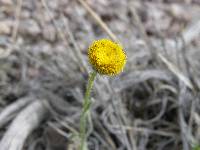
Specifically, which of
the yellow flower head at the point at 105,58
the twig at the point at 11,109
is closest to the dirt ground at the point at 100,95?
the twig at the point at 11,109

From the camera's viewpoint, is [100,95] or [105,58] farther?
[100,95]

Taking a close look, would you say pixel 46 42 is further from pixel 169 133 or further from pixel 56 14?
pixel 169 133

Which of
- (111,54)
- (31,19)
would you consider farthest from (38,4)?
(111,54)

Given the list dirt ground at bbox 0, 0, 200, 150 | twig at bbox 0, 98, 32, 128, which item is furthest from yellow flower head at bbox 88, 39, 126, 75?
twig at bbox 0, 98, 32, 128

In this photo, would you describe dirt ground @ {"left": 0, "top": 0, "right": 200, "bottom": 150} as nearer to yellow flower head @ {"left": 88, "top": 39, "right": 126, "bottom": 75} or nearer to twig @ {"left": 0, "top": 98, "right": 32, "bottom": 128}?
twig @ {"left": 0, "top": 98, "right": 32, "bottom": 128}

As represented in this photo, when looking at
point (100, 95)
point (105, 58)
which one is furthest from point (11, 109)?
point (105, 58)

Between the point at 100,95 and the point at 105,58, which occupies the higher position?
the point at 105,58

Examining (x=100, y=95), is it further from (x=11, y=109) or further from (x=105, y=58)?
(x=105, y=58)
